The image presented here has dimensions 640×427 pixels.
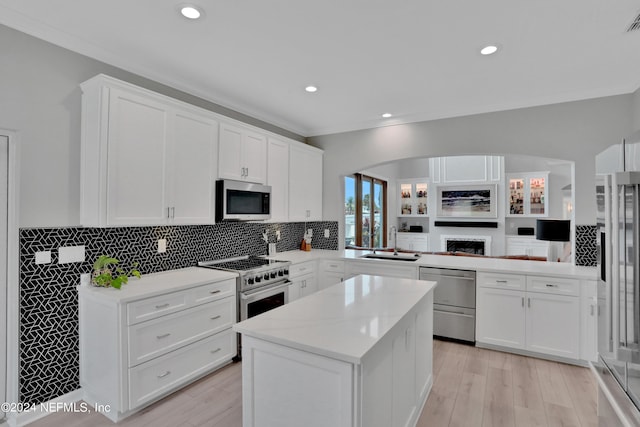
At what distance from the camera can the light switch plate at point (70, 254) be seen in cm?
235

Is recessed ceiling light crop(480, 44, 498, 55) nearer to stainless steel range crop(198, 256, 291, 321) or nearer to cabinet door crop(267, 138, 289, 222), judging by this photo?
cabinet door crop(267, 138, 289, 222)

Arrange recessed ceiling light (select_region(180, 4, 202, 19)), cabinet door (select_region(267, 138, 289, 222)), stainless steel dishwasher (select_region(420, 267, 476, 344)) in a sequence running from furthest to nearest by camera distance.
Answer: cabinet door (select_region(267, 138, 289, 222))
stainless steel dishwasher (select_region(420, 267, 476, 344))
recessed ceiling light (select_region(180, 4, 202, 19))

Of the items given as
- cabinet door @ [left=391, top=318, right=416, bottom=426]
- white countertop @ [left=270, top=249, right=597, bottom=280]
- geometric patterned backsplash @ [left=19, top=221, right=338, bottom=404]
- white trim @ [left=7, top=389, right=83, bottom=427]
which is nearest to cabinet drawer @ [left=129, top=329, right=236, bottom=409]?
white trim @ [left=7, top=389, right=83, bottom=427]

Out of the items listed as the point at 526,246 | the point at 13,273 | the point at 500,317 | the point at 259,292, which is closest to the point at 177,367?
the point at 259,292

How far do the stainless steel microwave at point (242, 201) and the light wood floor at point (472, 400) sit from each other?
1.47m

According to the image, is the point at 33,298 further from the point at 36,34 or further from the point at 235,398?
the point at 36,34

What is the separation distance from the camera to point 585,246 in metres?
3.38

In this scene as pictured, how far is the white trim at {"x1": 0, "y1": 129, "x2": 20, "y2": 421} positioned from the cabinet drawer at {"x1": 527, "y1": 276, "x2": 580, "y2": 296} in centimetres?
430

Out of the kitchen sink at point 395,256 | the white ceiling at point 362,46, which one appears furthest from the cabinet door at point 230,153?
the kitchen sink at point 395,256

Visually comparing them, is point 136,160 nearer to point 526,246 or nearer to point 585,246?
point 585,246

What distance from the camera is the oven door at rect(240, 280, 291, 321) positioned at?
10.1 ft

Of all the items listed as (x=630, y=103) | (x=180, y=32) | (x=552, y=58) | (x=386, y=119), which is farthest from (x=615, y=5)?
(x=180, y=32)

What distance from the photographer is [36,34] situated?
2244mm

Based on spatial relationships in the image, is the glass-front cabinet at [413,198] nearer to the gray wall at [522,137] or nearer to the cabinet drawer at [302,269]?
the gray wall at [522,137]
